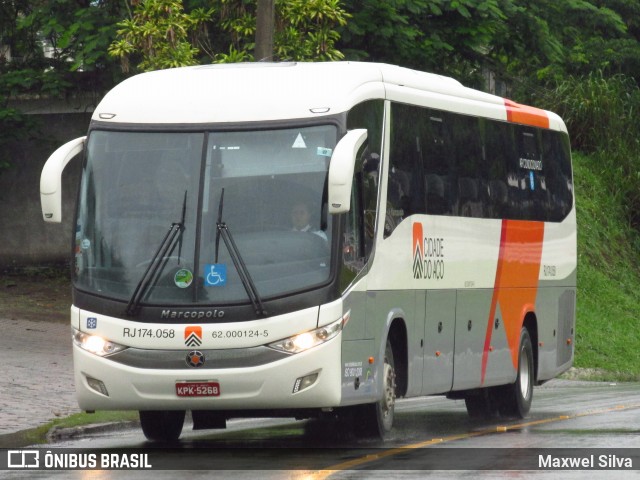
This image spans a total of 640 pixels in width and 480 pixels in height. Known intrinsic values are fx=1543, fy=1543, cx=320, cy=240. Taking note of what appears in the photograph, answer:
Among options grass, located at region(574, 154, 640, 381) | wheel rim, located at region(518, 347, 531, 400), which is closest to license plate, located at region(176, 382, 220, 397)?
wheel rim, located at region(518, 347, 531, 400)

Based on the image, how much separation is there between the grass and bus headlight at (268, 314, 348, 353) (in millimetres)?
16440

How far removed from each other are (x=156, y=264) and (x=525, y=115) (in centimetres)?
733

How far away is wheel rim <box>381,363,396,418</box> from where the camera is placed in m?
13.6

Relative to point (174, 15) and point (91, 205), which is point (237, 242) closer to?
point (91, 205)

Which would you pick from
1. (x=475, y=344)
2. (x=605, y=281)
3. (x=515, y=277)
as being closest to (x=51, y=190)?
(x=475, y=344)

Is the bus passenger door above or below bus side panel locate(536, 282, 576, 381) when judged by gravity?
above

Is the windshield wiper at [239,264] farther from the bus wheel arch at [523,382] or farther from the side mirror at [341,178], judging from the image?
the bus wheel arch at [523,382]

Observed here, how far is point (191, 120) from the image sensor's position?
41.8 feet

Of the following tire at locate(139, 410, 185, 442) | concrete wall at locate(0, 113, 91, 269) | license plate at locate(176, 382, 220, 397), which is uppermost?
license plate at locate(176, 382, 220, 397)

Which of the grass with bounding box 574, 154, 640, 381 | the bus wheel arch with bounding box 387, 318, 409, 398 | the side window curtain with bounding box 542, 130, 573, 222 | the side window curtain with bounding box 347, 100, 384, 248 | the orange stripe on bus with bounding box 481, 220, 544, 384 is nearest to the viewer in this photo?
the side window curtain with bounding box 347, 100, 384, 248

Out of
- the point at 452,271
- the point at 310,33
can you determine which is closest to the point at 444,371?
the point at 452,271

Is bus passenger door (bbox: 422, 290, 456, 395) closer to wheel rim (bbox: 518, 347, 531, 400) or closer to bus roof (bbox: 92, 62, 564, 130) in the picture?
bus roof (bbox: 92, 62, 564, 130)

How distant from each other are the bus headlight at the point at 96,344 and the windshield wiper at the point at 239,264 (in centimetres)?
107

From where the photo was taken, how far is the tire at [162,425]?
1390 cm
